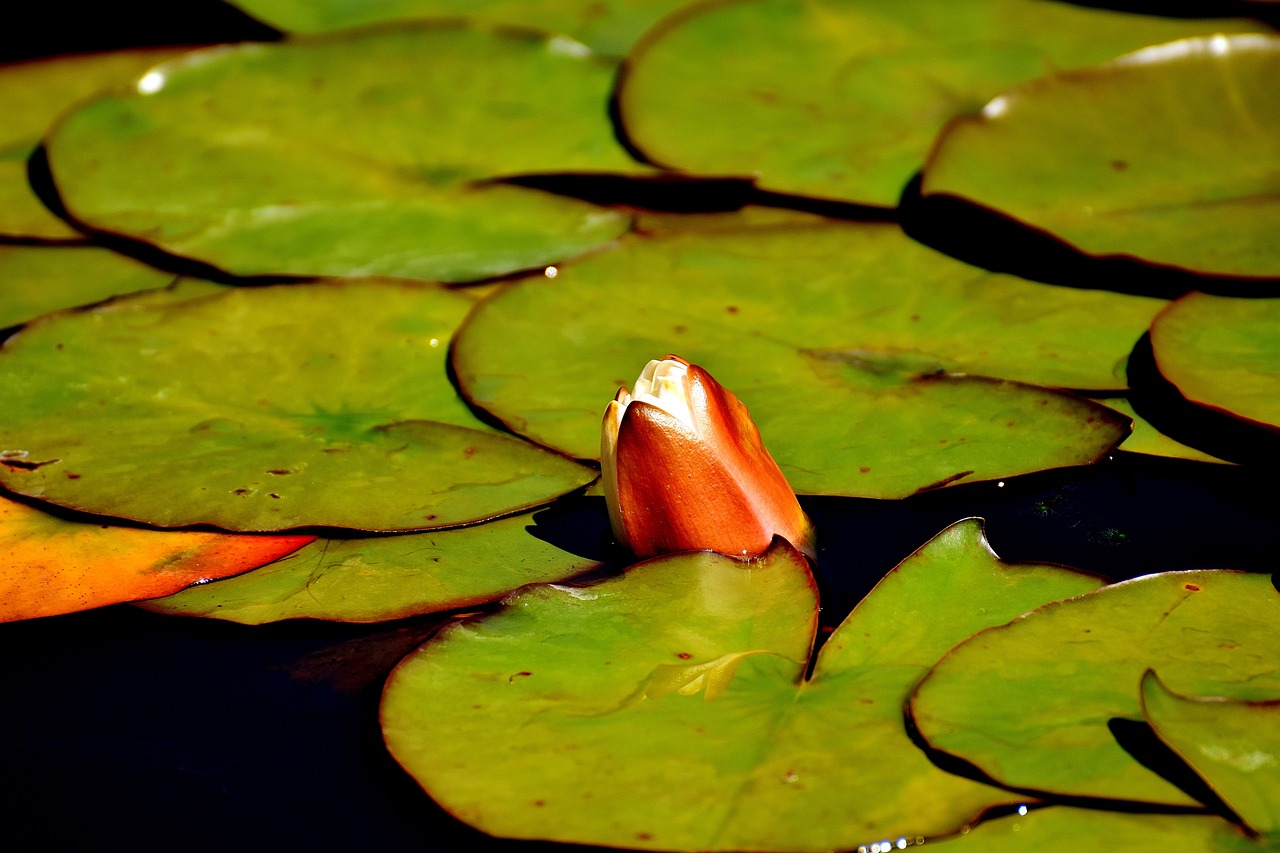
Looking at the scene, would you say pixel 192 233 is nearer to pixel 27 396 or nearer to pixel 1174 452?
pixel 27 396

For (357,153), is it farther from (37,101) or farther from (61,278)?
(37,101)

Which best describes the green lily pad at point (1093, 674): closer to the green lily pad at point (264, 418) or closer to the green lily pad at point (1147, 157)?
the green lily pad at point (264, 418)

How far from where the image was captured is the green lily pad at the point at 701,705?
994mm

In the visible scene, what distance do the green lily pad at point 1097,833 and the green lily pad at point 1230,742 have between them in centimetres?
3

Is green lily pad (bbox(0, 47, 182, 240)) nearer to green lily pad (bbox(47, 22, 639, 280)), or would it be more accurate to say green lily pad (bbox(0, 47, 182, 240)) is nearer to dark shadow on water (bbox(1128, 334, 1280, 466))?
green lily pad (bbox(47, 22, 639, 280))

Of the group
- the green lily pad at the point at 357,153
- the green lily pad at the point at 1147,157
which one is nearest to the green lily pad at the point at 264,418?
the green lily pad at the point at 357,153

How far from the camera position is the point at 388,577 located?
1.33m

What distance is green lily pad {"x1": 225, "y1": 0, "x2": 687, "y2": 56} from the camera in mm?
2564

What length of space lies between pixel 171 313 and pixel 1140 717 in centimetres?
151

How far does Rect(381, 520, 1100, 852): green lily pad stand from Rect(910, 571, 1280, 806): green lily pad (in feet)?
0.12

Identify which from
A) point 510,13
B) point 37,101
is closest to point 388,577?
point 510,13

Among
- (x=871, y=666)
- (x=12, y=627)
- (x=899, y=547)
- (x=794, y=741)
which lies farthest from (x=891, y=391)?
(x=12, y=627)

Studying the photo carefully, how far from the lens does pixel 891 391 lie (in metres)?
1.57

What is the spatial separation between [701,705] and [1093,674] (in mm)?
390
